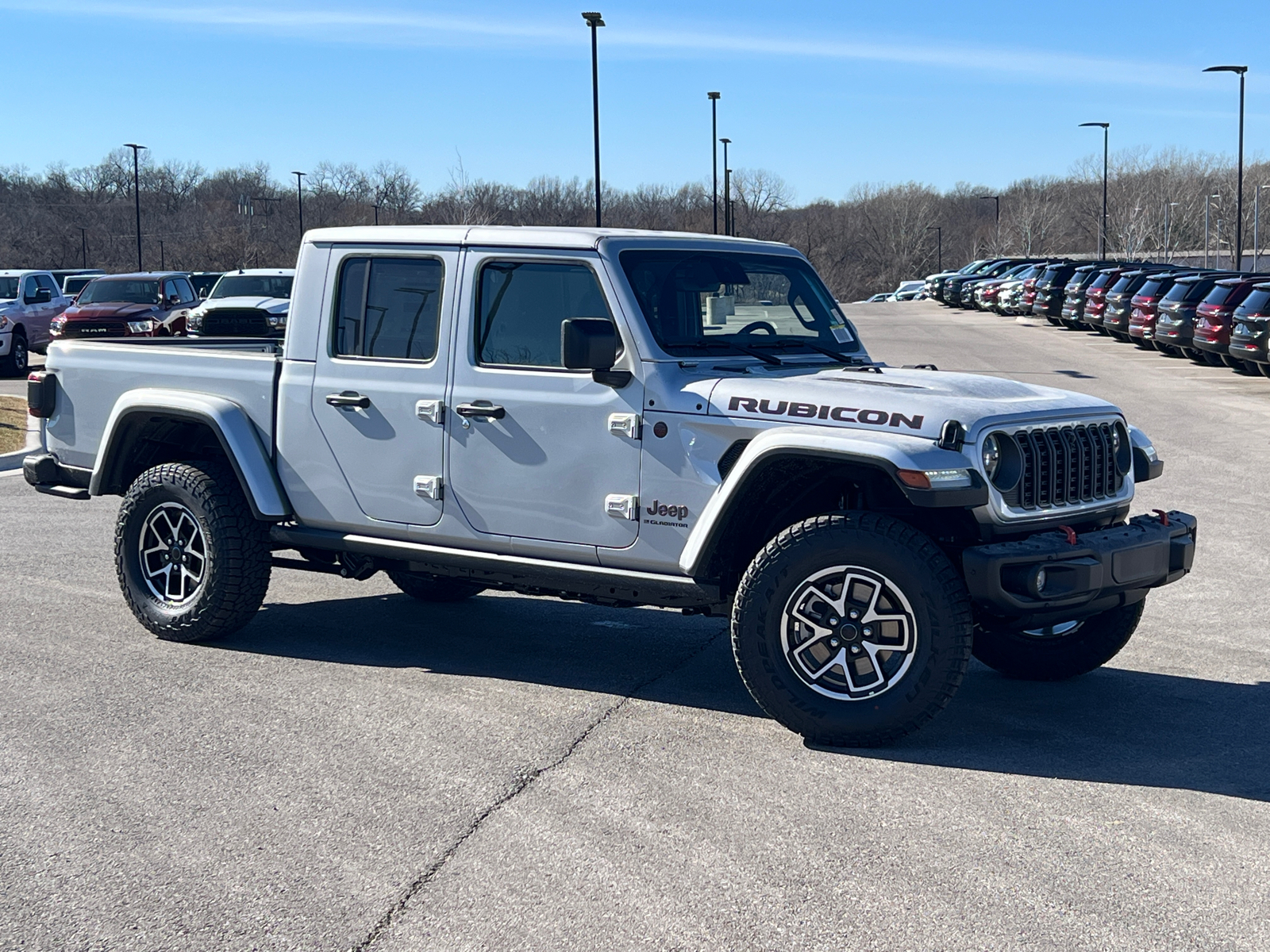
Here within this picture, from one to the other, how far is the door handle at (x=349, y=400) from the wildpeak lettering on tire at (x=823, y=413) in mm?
1845

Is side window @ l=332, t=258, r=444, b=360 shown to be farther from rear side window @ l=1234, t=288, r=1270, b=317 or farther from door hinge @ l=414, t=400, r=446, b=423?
rear side window @ l=1234, t=288, r=1270, b=317

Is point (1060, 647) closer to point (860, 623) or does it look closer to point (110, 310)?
point (860, 623)

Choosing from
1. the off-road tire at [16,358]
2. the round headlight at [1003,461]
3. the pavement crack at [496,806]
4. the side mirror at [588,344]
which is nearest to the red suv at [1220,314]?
the pavement crack at [496,806]

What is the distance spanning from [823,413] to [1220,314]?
20922mm

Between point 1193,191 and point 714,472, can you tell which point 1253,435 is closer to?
point 714,472

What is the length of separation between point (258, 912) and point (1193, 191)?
435ft

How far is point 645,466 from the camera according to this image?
5520mm

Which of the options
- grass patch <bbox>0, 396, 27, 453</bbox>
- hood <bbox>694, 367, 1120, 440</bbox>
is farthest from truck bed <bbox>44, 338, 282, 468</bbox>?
grass patch <bbox>0, 396, 27, 453</bbox>

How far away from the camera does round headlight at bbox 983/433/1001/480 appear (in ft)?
16.4

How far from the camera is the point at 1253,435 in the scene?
50.8ft

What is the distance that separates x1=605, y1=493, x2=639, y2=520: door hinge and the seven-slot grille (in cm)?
148

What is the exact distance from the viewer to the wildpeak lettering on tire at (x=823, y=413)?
197 inches

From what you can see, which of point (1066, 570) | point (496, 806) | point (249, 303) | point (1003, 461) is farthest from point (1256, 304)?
point (496, 806)

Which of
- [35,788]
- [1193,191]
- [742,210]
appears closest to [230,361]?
[35,788]
